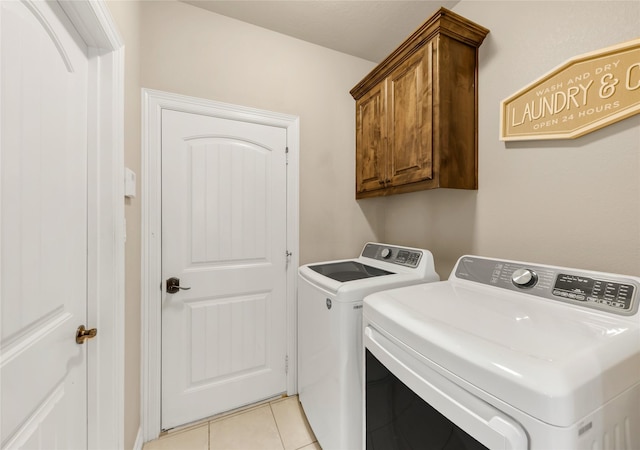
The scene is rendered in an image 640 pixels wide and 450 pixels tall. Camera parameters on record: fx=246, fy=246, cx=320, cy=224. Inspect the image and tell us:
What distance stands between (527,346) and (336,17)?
6.84 feet

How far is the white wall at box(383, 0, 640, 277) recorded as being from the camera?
953 mm

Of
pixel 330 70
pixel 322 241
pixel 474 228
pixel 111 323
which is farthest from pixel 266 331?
pixel 330 70

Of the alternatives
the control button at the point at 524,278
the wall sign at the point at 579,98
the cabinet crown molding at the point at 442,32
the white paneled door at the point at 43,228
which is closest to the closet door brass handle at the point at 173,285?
the white paneled door at the point at 43,228

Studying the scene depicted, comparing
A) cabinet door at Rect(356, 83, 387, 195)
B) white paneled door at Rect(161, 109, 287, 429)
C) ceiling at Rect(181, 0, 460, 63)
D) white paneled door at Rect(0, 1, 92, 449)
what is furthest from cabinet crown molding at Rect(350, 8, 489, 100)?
white paneled door at Rect(0, 1, 92, 449)

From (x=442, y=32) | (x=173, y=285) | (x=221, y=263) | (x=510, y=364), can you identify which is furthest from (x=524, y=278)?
(x=173, y=285)

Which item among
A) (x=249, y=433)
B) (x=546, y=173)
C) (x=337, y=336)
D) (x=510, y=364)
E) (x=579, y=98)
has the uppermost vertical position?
(x=579, y=98)

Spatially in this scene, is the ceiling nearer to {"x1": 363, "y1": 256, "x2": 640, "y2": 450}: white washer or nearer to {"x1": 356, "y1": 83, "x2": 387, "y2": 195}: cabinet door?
{"x1": 356, "y1": 83, "x2": 387, "y2": 195}: cabinet door

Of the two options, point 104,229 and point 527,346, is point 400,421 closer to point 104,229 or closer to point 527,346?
point 527,346

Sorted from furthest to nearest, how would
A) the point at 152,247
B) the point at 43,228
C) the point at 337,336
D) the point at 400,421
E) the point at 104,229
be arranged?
1. the point at 152,247
2. the point at 337,336
3. the point at 104,229
4. the point at 400,421
5. the point at 43,228

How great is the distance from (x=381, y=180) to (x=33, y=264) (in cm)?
170

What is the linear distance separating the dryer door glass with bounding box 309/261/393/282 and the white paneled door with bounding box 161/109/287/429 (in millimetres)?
366

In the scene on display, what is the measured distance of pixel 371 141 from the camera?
6.20ft

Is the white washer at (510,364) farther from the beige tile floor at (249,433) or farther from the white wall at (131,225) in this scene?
the white wall at (131,225)

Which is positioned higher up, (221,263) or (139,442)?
(221,263)
